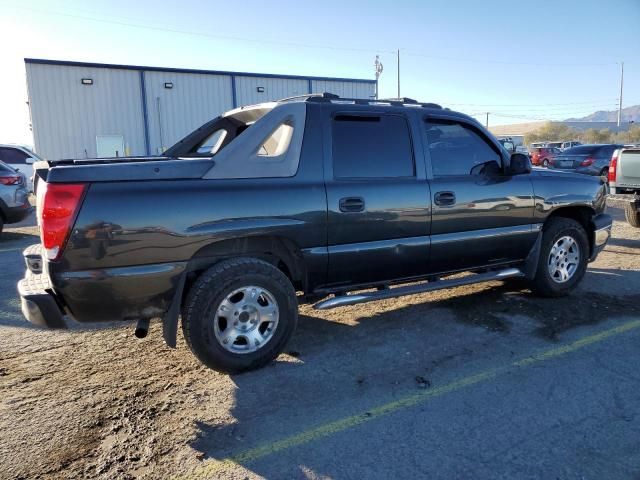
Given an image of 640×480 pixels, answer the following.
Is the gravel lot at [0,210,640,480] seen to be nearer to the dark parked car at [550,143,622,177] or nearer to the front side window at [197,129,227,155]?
the front side window at [197,129,227,155]

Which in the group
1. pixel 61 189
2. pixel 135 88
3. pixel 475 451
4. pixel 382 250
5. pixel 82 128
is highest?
pixel 135 88

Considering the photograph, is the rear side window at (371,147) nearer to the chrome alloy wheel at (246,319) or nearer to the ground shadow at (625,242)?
the chrome alloy wheel at (246,319)

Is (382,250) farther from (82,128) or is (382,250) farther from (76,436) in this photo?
(82,128)

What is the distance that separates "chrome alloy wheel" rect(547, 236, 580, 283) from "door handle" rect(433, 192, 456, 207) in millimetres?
1501

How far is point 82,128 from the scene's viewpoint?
2012 cm

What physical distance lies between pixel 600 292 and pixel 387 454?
158 inches

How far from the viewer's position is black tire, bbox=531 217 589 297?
5.11 metres

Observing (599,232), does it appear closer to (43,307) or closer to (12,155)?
(43,307)

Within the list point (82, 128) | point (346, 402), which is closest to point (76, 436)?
point (346, 402)

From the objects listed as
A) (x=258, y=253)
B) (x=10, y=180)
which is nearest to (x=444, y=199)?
(x=258, y=253)

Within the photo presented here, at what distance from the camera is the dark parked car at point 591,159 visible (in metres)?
19.5

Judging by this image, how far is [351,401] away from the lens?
3.25 metres

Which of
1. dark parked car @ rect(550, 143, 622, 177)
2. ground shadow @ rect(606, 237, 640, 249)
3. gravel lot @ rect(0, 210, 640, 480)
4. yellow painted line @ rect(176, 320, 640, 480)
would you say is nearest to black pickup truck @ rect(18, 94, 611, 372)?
gravel lot @ rect(0, 210, 640, 480)

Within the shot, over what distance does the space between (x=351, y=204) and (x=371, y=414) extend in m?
1.59
